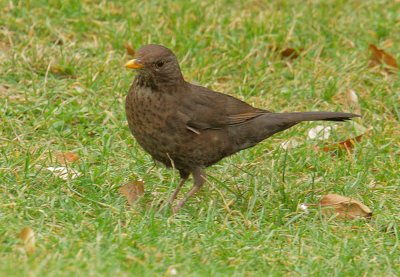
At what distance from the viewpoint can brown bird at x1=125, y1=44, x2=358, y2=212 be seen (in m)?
5.57

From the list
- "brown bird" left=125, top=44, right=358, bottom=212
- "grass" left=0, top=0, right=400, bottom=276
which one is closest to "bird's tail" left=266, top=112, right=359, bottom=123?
"brown bird" left=125, top=44, right=358, bottom=212

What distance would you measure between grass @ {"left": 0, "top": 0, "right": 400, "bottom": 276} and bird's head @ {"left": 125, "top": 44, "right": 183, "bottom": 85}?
64cm

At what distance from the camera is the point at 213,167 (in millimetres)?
6527

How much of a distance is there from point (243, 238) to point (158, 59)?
126cm

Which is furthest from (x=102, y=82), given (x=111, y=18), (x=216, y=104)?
(x=216, y=104)

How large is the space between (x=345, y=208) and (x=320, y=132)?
1416mm

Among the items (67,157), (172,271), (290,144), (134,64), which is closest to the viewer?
(172,271)

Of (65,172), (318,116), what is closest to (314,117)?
(318,116)

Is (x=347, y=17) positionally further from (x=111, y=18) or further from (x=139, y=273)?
(x=139, y=273)

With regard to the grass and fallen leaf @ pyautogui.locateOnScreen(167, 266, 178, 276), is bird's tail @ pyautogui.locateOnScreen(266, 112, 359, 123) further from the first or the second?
fallen leaf @ pyautogui.locateOnScreen(167, 266, 178, 276)

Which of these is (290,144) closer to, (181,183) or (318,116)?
(318,116)

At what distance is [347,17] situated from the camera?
888 cm

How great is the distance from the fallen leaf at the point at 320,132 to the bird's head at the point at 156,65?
1.63 metres

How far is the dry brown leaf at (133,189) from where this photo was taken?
224 inches
